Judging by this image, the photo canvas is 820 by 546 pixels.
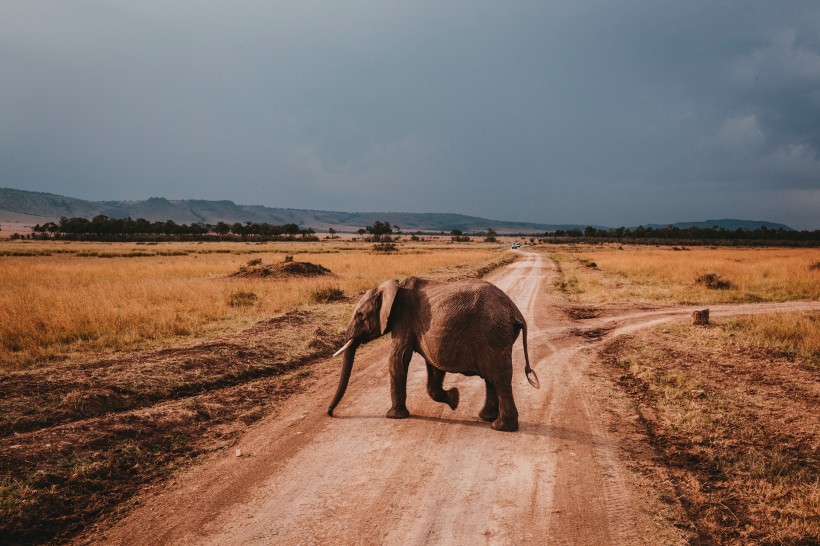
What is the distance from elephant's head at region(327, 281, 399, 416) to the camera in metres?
6.61

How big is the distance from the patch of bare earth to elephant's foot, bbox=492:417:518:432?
176 centimetres

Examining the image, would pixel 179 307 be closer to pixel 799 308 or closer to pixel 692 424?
pixel 692 424

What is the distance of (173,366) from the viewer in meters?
9.02

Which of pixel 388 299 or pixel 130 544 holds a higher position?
pixel 388 299

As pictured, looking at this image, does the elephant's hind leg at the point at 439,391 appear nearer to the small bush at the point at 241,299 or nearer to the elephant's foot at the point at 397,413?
the elephant's foot at the point at 397,413

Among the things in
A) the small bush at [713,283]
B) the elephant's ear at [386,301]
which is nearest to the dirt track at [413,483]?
the elephant's ear at [386,301]

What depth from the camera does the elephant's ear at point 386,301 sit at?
6.55 meters

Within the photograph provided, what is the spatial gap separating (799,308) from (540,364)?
14022 millimetres

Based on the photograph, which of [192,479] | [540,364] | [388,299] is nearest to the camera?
[192,479]

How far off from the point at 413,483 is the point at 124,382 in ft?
19.7

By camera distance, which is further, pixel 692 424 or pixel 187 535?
pixel 692 424

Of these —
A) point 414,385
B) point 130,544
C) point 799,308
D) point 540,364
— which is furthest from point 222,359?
point 799,308

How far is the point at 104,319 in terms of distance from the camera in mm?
12773

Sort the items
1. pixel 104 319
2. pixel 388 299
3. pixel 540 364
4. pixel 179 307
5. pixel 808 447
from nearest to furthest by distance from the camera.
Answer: pixel 808 447 → pixel 388 299 → pixel 540 364 → pixel 104 319 → pixel 179 307
